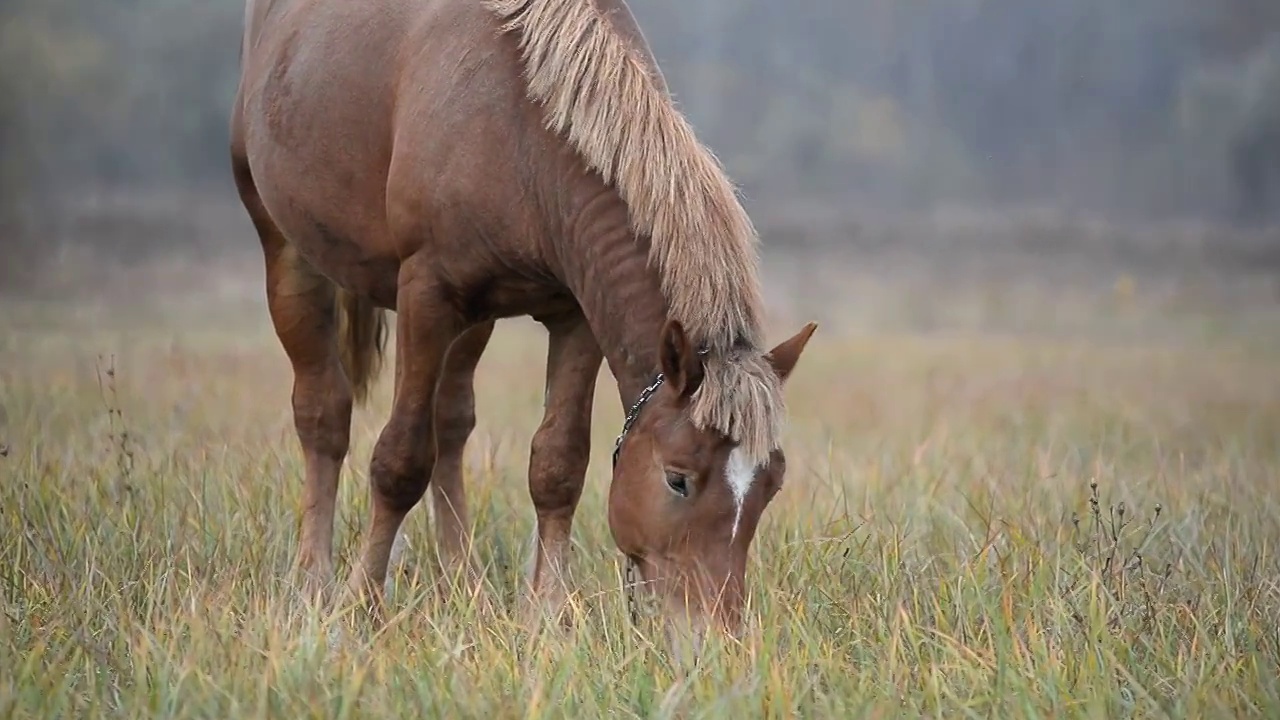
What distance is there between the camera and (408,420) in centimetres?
417

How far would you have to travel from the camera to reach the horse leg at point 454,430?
4824mm

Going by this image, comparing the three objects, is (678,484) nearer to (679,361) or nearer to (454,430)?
(679,361)

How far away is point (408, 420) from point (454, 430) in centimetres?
80

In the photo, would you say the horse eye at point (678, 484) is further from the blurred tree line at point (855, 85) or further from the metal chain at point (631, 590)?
the blurred tree line at point (855, 85)

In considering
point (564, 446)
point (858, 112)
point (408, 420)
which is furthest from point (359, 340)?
point (858, 112)

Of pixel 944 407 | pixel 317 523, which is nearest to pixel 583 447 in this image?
pixel 317 523

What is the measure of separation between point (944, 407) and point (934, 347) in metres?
3.44

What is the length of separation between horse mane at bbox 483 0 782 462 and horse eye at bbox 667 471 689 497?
0.52ft

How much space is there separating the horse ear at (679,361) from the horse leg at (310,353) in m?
1.83

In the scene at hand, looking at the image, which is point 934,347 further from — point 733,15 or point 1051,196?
point 733,15

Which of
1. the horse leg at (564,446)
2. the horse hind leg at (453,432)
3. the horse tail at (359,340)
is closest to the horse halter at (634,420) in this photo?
the horse leg at (564,446)

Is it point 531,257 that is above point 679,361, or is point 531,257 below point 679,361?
above

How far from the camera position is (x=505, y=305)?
4121 mm

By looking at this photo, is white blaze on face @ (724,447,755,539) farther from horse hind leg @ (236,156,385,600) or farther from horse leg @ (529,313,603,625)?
horse hind leg @ (236,156,385,600)
